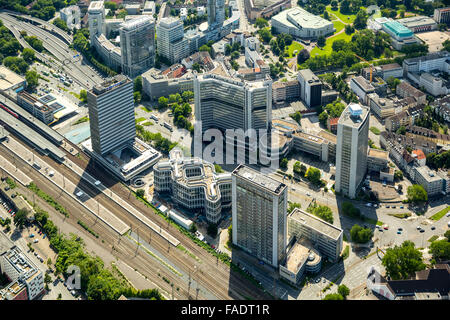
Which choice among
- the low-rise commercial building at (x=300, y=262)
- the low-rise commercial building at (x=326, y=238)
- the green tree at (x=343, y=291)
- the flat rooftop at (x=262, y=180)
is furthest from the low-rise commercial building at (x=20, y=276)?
the green tree at (x=343, y=291)

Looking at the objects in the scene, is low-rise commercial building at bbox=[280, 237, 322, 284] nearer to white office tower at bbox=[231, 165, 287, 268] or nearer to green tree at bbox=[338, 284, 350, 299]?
white office tower at bbox=[231, 165, 287, 268]

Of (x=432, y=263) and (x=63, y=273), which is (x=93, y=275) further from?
(x=432, y=263)

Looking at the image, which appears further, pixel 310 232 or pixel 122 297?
pixel 310 232

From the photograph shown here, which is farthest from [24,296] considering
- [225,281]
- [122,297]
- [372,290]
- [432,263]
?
[432,263]

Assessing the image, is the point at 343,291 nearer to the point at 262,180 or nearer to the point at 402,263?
the point at 402,263

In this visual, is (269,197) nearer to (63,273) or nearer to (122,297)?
(122,297)

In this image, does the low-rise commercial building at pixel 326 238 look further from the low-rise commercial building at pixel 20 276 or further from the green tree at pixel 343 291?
the low-rise commercial building at pixel 20 276

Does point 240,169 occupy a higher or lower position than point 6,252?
higher
